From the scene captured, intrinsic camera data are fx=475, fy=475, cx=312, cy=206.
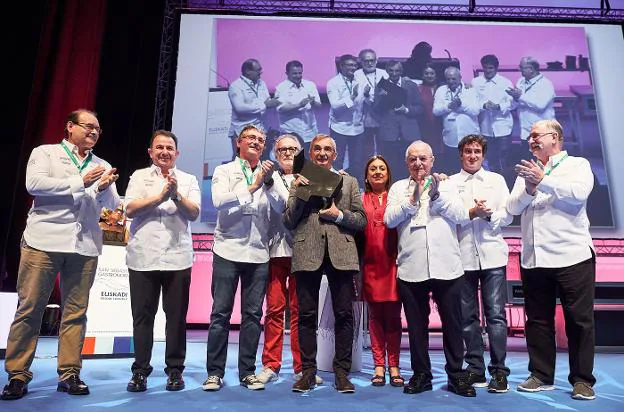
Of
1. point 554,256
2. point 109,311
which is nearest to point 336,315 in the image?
point 554,256

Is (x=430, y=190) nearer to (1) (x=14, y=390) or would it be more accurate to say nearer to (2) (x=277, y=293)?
(2) (x=277, y=293)

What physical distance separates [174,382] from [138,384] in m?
0.20

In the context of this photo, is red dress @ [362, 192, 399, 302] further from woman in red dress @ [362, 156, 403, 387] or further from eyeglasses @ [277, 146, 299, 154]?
eyeglasses @ [277, 146, 299, 154]

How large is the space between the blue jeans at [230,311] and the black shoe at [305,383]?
0.35 m

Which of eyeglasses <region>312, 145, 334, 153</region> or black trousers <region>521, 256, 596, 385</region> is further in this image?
eyeglasses <region>312, 145, 334, 153</region>

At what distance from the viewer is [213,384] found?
109 inches

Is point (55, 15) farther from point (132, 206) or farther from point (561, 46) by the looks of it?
point (561, 46)

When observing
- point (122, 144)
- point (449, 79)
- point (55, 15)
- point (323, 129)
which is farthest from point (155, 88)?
point (449, 79)

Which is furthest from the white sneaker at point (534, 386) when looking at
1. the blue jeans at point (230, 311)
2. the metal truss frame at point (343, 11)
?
the metal truss frame at point (343, 11)

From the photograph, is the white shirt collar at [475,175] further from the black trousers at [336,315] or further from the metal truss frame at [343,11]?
the metal truss frame at [343,11]

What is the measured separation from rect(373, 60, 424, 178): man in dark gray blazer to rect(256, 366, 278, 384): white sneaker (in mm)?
3654

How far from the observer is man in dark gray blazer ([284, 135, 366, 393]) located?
9.13ft

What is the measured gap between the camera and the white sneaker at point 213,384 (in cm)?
274

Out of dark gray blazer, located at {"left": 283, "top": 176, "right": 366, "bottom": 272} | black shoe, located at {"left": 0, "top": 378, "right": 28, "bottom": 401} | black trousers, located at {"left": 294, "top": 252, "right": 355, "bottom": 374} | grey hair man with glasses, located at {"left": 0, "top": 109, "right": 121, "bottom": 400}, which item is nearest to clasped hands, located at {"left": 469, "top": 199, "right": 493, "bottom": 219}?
dark gray blazer, located at {"left": 283, "top": 176, "right": 366, "bottom": 272}
